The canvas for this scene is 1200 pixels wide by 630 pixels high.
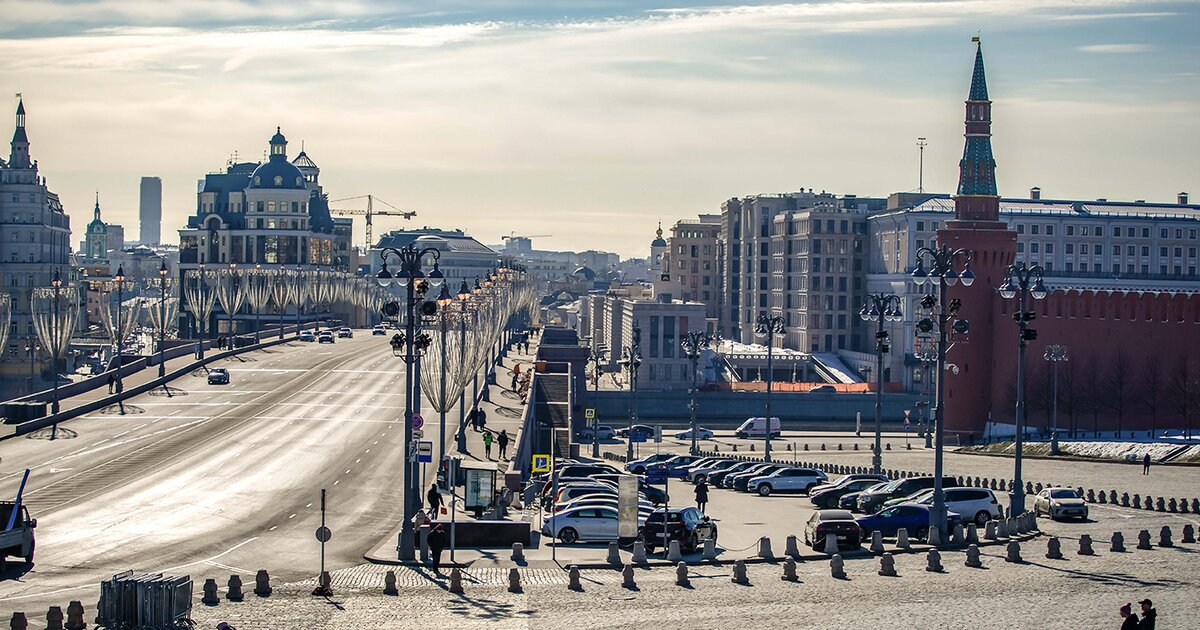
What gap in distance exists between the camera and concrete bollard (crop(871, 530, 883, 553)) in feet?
142

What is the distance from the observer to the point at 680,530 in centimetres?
4362

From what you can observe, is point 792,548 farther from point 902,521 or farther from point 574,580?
point 574,580

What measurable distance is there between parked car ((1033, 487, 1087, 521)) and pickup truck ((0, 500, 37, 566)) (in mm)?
30230

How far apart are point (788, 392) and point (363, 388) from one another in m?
50.8

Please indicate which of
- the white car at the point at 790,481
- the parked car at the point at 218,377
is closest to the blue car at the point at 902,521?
the white car at the point at 790,481

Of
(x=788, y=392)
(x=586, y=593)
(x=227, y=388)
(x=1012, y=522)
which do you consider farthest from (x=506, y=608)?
(x=788, y=392)

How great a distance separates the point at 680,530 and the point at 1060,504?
14373 millimetres

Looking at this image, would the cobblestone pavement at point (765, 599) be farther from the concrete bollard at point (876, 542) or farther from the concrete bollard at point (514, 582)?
the concrete bollard at point (876, 542)

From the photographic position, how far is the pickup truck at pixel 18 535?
3991 centimetres

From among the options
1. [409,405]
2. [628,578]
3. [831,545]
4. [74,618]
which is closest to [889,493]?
[831,545]

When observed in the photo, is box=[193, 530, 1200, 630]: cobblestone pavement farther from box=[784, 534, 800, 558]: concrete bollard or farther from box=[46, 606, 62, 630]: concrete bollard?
box=[46, 606, 62, 630]: concrete bollard

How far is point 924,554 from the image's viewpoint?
143 ft

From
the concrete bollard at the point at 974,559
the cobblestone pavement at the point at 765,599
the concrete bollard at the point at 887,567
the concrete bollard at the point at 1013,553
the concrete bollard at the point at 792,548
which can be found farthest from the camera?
the concrete bollard at the point at 792,548

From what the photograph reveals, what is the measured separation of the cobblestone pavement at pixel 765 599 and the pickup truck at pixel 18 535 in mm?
7645
